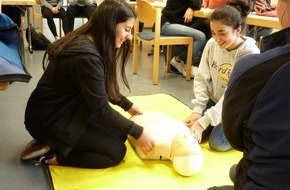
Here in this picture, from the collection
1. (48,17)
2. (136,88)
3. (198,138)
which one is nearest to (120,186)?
(198,138)

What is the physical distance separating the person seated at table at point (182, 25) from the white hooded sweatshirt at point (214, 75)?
3.57 feet

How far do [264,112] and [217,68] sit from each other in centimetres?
118

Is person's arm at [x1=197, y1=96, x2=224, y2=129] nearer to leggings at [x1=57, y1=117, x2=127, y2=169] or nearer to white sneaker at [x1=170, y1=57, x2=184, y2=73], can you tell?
leggings at [x1=57, y1=117, x2=127, y2=169]

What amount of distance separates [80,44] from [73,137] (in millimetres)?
401

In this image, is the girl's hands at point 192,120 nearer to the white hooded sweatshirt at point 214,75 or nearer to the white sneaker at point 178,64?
the white hooded sweatshirt at point 214,75

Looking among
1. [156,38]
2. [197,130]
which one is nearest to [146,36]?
[156,38]

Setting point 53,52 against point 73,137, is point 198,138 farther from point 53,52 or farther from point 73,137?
point 53,52

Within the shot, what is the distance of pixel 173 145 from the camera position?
154cm

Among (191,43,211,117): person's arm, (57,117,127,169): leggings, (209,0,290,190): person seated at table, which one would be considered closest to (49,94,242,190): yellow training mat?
(57,117,127,169): leggings

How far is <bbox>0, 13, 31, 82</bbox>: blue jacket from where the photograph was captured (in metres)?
1.22

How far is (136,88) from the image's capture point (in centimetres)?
274

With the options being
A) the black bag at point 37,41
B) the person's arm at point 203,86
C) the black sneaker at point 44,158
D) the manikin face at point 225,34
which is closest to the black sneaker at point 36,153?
the black sneaker at point 44,158

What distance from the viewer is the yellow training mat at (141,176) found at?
1.41 meters

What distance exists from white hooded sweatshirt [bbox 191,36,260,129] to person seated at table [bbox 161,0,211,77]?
1.09 m
